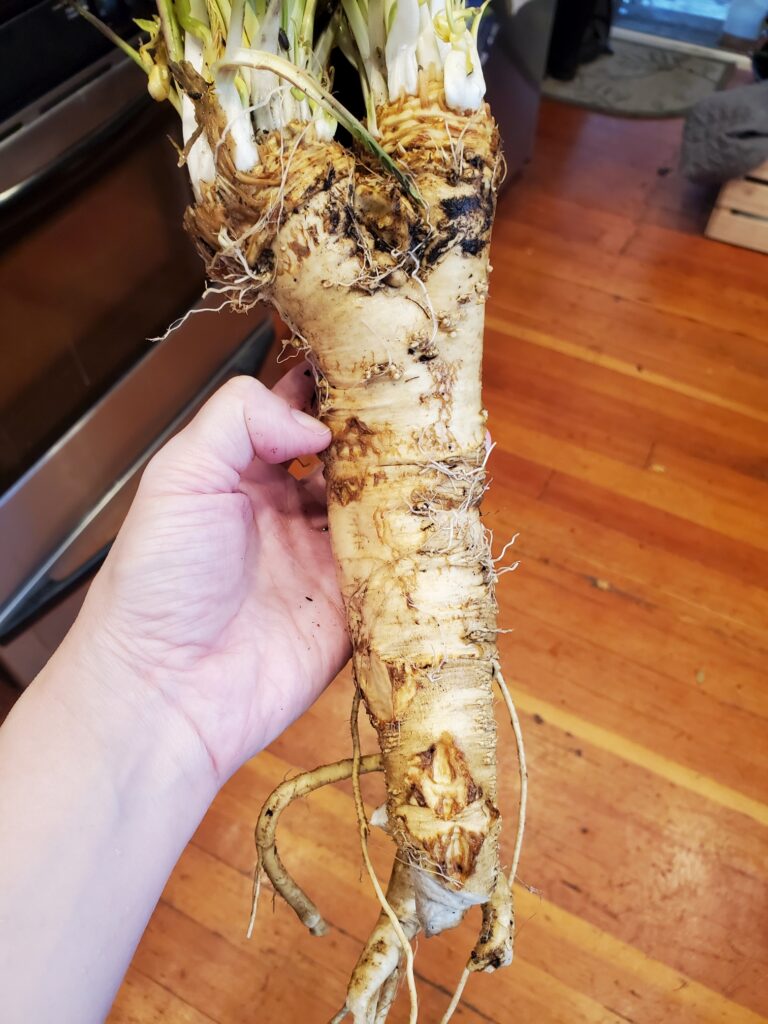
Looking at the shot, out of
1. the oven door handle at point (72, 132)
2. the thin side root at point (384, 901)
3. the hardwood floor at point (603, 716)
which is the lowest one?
the hardwood floor at point (603, 716)

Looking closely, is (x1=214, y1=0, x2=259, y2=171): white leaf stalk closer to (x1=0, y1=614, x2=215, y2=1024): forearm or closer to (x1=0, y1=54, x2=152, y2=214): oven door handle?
(x1=0, y1=54, x2=152, y2=214): oven door handle

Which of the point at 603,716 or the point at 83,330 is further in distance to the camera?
the point at 603,716

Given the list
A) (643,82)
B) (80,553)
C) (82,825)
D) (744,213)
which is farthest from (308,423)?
(643,82)

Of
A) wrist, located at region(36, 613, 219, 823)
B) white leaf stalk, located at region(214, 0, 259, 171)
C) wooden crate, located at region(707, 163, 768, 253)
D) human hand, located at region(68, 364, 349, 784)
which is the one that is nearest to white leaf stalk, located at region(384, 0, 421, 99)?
white leaf stalk, located at region(214, 0, 259, 171)

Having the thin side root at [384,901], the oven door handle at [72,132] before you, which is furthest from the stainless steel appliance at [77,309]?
the thin side root at [384,901]

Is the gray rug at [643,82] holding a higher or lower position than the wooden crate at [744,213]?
higher

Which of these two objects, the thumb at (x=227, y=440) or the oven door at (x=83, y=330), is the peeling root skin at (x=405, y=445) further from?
the oven door at (x=83, y=330)

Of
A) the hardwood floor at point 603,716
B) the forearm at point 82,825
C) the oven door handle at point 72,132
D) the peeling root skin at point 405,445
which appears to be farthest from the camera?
the hardwood floor at point 603,716

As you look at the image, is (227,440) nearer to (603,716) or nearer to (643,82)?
(603,716)
